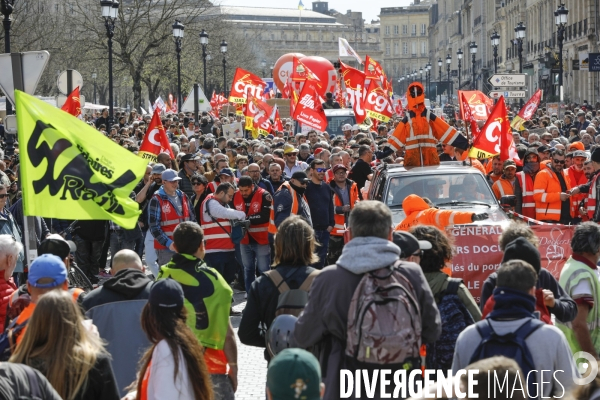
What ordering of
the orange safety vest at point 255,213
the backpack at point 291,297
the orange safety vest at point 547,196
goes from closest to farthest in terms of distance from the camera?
the backpack at point 291,297 < the orange safety vest at point 255,213 < the orange safety vest at point 547,196

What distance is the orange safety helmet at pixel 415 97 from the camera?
13.4 m

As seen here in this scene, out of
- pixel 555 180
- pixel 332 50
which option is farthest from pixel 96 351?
pixel 332 50

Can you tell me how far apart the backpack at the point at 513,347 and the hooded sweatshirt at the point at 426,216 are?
3901 millimetres

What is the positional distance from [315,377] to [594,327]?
3.12 metres

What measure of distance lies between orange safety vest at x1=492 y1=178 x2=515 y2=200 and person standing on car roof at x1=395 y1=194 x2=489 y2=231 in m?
3.96

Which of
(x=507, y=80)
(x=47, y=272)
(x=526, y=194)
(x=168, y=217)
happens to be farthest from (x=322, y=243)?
(x=507, y=80)

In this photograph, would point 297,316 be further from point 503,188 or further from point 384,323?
point 503,188

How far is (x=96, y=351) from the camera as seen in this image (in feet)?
14.6

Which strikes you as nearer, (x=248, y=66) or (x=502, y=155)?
(x=502, y=155)

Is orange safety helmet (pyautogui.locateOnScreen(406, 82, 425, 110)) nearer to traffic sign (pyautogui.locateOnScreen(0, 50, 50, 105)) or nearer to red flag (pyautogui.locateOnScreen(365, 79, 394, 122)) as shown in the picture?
traffic sign (pyautogui.locateOnScreen(0, 50, 50, 105))

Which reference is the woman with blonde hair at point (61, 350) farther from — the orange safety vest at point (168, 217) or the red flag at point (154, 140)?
the red flag at point (154, 140)

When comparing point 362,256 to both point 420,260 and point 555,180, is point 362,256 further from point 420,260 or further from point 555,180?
point 555,180

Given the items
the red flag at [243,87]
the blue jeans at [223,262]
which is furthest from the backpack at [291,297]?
the red flag at [243,87]

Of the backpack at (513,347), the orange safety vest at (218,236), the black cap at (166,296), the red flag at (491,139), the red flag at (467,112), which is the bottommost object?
the orange safety vest at (218,236)
